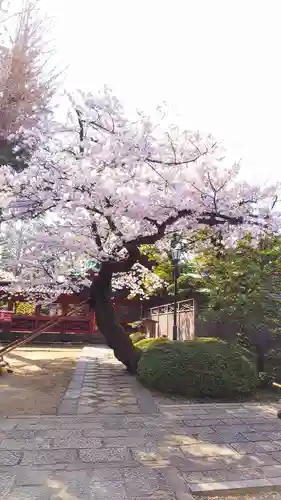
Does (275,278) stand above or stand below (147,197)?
below

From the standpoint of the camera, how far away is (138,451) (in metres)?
4.15

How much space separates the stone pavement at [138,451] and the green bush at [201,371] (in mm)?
525

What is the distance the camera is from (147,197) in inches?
289

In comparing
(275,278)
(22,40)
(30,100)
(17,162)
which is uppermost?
(22,40)

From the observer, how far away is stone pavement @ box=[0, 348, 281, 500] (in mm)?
3262

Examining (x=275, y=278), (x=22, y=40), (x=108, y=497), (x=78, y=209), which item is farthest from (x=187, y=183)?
(x=22, y=40)

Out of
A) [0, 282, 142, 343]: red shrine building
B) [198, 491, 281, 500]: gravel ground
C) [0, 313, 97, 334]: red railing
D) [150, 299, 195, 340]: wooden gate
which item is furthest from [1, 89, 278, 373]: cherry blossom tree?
[0, 313, 97, 334]: red railing

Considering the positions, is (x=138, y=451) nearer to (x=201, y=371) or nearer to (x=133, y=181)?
(x=201, y=371)

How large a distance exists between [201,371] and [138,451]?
332 centimetres

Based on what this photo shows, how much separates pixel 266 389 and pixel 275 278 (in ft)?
8.28

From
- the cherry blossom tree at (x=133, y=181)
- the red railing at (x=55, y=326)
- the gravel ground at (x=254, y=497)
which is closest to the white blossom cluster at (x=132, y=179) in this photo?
the cherry blossom tree at (x=133, y=181)

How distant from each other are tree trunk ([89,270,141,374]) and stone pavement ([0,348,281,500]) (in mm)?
2869

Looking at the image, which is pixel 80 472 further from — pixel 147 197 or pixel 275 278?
pixel 275 278

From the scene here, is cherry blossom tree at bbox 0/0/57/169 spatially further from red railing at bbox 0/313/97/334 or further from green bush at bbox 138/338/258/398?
red railing at bbox 0/313/97/334
